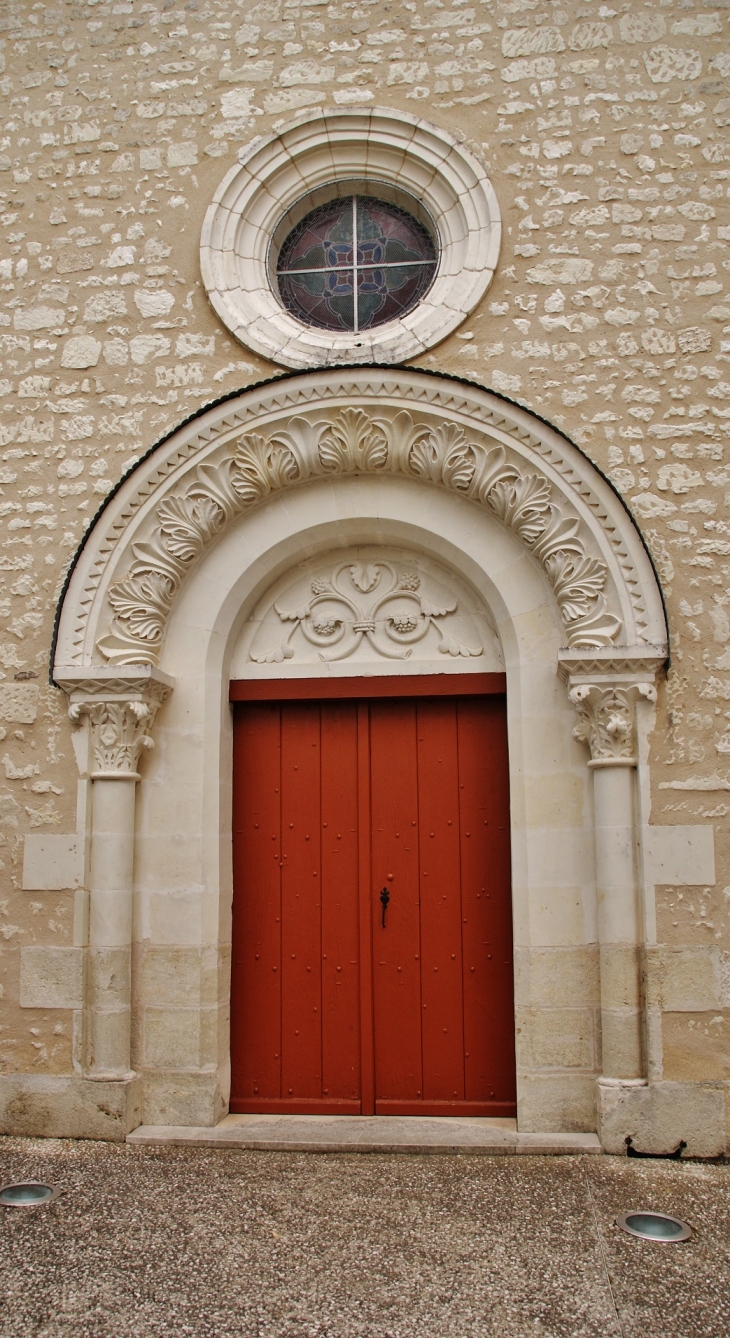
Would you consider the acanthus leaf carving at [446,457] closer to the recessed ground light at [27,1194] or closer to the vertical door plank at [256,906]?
the vertical door plank at [256,906]

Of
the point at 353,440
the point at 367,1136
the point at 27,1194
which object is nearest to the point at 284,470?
the point at 353,440

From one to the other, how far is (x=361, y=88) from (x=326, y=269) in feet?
2.90

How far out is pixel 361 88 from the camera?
494 cm

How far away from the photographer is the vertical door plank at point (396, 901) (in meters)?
4.70

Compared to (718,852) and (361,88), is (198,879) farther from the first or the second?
(361,88)

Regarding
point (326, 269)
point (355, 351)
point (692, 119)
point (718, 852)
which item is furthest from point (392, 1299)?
point (692, 119)

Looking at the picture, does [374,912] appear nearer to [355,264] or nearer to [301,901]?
[301,901]

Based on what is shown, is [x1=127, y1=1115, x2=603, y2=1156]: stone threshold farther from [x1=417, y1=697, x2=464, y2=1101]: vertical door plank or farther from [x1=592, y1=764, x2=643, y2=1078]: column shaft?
[x1=592, y1=764, x2=643, y2=1078]: column shaft

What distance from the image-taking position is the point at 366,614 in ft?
16.4

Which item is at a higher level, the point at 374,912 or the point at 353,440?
the point at 353,440

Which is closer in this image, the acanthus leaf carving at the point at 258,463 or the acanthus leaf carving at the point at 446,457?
the acanthus leaf carving at the point at 446,457

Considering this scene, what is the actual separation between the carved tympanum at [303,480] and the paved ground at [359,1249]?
7.62 ft

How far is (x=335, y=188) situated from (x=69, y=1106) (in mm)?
4789

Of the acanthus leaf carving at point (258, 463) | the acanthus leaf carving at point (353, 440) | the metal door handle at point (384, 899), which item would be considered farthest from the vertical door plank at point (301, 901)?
the acanthus leaf carving at point (353, 440)
